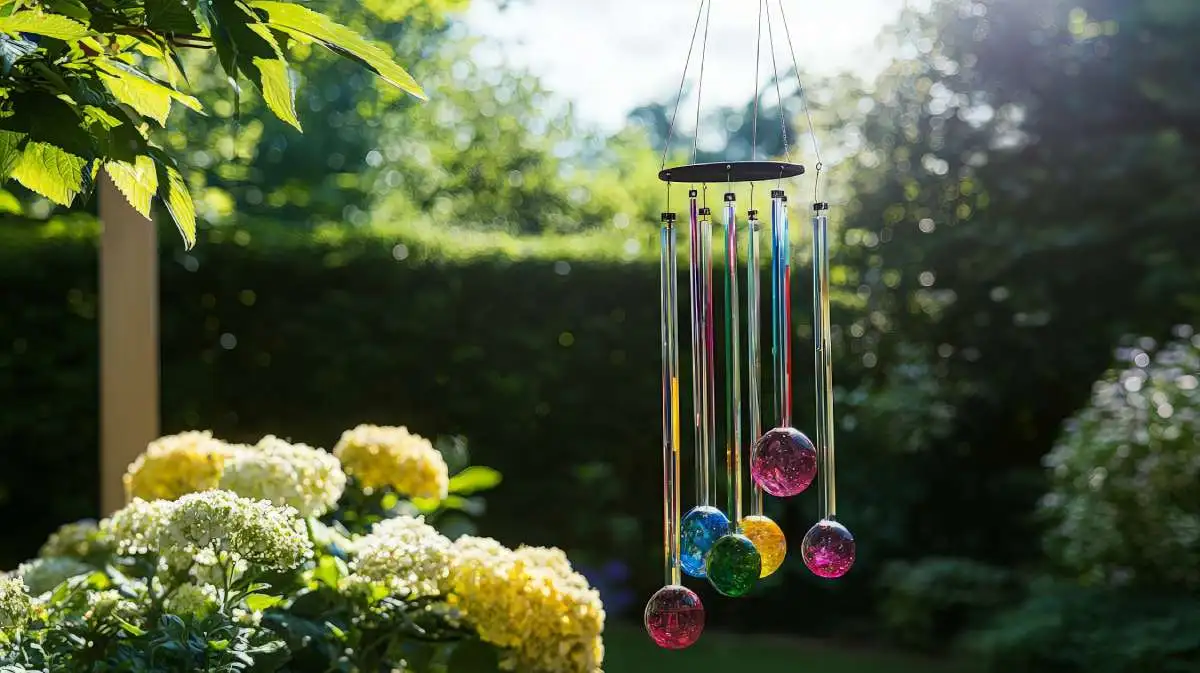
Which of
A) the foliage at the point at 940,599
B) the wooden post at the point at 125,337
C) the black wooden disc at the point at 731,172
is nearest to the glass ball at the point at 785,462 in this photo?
the black wooden disc at the point at 731,172

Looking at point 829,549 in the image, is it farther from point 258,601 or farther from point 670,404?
point 258,601

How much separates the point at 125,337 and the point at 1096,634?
321 cm

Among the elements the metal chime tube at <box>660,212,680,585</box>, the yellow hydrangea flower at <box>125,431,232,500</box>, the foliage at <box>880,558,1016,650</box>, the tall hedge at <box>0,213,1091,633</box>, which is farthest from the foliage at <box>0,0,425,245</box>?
the foliage at <box>880,558,1016,650</box>

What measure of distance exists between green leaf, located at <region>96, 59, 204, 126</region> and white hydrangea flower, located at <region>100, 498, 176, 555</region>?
1.74ft

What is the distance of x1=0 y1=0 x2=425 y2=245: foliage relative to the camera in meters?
1.06

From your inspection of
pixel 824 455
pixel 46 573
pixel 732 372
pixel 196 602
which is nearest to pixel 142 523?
pixel 196 602

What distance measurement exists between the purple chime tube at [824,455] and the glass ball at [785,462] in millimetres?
89

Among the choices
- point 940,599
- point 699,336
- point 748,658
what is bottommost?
point 748,658

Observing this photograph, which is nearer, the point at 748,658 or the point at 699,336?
the point at 699,336

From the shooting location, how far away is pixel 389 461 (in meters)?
2.18

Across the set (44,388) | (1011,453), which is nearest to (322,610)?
(44,388)

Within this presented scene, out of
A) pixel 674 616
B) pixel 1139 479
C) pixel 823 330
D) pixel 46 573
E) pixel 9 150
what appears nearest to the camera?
pixel 9 150

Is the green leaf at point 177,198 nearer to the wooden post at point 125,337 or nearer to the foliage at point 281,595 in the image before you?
the foliage at point 281,595

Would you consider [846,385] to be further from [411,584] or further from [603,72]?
[603,72]
